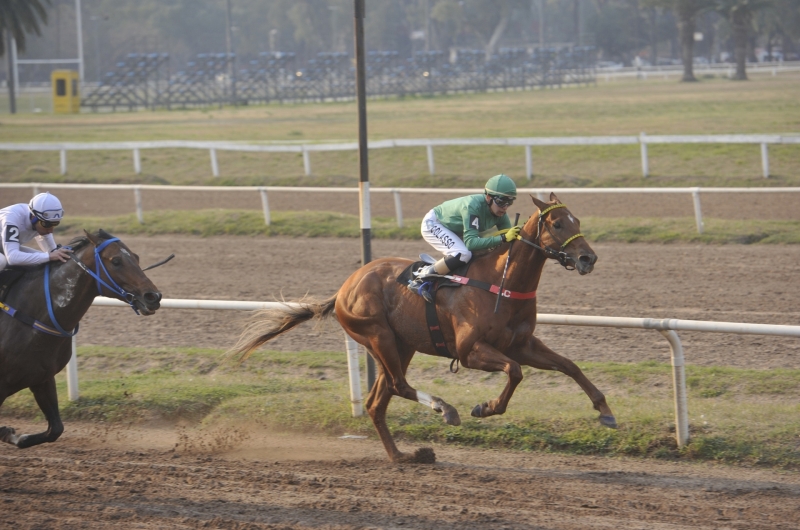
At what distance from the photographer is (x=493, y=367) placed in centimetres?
568

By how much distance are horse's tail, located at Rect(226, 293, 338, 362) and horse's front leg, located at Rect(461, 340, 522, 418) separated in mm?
1340

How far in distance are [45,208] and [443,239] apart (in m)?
2.63

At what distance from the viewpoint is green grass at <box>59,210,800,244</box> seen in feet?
41.4

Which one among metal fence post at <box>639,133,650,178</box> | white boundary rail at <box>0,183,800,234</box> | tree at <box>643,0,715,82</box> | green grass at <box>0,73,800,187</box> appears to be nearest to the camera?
white boundary rail at <box>0,183,800,234</box>

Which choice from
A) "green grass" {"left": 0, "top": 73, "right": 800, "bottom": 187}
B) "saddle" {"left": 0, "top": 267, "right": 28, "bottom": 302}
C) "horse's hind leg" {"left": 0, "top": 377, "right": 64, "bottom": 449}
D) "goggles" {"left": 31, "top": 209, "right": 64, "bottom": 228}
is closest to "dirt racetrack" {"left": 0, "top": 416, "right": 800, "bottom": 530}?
"horse's hind leg" {"left": 0, "top": 377, "right": 64, "bottom": 449}

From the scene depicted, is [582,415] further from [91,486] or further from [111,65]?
[111,65]

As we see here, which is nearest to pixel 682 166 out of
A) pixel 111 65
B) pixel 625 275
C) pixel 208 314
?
pixel 625 275

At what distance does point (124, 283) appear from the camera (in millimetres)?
5688

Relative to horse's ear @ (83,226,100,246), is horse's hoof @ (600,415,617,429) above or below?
below

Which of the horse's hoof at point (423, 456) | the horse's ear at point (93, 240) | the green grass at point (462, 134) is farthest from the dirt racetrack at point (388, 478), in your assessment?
the green grass at point (462, 134)

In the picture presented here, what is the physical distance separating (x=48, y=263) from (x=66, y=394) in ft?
6.95

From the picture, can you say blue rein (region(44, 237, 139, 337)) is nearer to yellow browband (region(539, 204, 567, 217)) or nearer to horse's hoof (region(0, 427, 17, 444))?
horse's hoof (region(0, 427, 17, 444))

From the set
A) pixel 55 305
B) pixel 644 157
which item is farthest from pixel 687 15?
pixel 55 305

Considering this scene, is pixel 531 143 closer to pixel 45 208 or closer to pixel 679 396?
pixel 679 396
